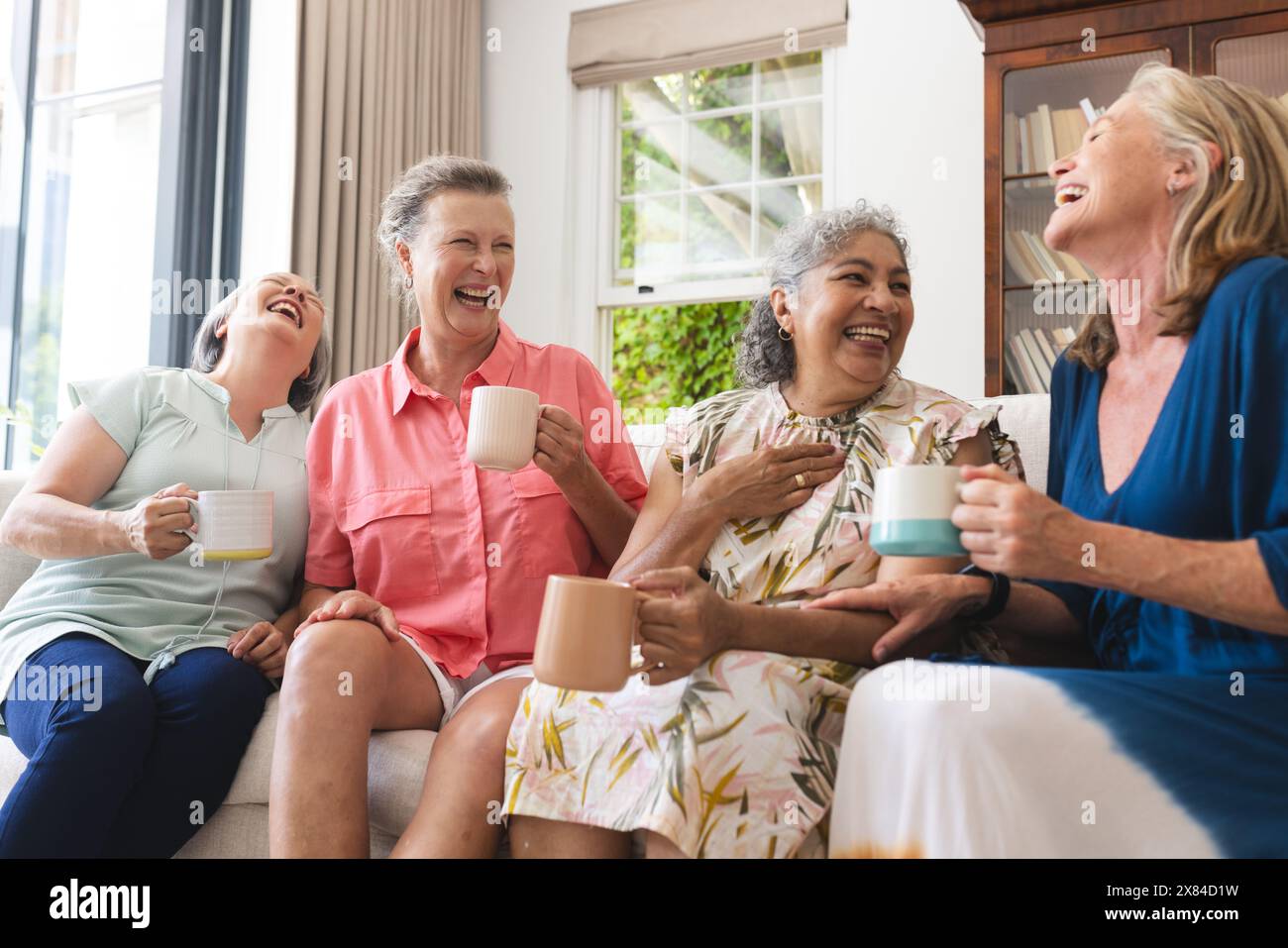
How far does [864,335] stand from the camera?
1.71 metres

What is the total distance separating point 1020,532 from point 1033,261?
230 cm

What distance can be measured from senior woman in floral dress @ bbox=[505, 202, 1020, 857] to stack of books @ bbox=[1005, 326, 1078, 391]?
5.12 feet

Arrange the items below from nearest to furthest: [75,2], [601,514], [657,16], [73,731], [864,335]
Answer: [73,731]
[864,335]
[601,514]
[75,2]
[657,16]

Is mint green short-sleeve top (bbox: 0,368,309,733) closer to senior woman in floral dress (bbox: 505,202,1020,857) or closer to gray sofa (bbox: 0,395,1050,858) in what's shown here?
gray sofa (bbox: 0,395,1050,858)

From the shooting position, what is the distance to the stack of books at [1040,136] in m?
3.17

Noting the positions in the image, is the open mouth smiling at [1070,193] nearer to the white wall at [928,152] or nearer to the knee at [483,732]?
the knee at [483,732]

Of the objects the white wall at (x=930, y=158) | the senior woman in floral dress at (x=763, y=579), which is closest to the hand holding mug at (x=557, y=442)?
the senior woman in floral dress at (x=763, y=579)

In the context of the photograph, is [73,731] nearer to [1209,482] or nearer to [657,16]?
[1209,482]

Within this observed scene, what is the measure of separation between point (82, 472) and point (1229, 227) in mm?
1727

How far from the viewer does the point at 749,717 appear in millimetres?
1312

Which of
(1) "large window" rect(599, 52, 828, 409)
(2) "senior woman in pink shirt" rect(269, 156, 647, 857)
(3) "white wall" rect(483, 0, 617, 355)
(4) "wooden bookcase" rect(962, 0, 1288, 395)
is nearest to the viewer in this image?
(2) "senior woman in pink shirt" rect(269, 156, 647, 857)

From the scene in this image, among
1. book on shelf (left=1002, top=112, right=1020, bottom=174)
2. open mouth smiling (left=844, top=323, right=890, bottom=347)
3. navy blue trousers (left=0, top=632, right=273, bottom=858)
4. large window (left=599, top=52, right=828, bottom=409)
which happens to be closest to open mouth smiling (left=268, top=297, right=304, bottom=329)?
navy blue trousers (left=0, top=632, right=273, bottom=858)

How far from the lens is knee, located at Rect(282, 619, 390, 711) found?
1554 mm
